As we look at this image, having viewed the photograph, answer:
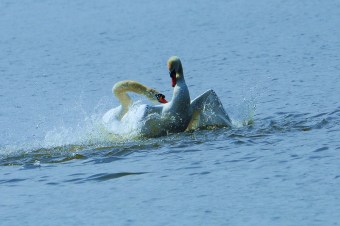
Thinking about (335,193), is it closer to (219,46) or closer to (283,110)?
(283,110)

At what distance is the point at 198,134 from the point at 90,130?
1.78m

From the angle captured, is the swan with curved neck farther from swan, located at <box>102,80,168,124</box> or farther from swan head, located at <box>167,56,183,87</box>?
swan head, located at <box>167,56,183,87</box>

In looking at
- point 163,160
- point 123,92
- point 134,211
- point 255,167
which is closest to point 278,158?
point 255,167

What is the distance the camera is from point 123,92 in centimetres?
1673

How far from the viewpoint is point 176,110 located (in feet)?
51.8

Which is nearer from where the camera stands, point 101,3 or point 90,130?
point 90,130

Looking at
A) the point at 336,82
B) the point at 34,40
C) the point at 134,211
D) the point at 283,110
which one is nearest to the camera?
the point at 134,211

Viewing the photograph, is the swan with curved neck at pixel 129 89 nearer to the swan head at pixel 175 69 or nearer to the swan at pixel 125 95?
the swan at pixel 125 95

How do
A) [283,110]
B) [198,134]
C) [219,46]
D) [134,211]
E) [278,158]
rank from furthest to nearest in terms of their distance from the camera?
1. [219,46]
2. [283,110]
3. [198,134]
4. [278,158]
5. [134,211]

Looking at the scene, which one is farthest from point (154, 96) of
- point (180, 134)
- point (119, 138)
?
point (119, 138)

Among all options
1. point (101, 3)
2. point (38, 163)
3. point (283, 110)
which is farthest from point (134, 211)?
point (101, 3)

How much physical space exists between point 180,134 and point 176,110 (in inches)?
14.4

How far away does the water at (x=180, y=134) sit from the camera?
11.9 meters

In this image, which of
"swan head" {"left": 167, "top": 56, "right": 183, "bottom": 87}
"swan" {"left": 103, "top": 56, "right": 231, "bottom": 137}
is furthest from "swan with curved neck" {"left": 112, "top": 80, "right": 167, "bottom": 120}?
"swan head" {"left": 167, "top": 56, "right": 183, "bottom": 87}
